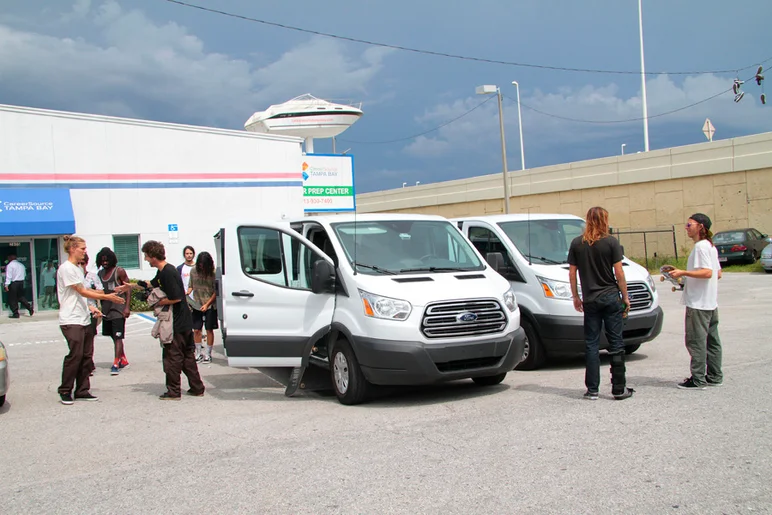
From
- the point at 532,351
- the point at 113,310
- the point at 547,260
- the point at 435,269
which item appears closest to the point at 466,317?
the point at 435,269

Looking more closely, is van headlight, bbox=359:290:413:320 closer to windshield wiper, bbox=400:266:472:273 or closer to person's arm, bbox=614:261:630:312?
windshield wiper, bbox=400:266:472:273

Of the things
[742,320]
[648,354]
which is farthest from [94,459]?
[742,320]

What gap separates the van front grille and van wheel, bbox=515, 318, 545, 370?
1.74m

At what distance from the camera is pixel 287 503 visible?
Result: 4.56 metres

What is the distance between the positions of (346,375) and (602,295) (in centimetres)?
280

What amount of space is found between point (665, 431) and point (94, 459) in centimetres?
475

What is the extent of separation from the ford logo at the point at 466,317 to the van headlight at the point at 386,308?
532 millimetres

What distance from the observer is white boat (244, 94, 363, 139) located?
144ft

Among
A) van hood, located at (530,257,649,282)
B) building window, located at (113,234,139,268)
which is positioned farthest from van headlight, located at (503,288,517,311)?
building window, located at (113,234,139,268)

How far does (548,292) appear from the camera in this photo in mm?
9039

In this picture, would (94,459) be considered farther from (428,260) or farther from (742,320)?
(742,320)

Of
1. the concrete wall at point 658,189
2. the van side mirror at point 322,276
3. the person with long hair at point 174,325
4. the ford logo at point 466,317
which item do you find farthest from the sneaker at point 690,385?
the concrete wall at point 658,189

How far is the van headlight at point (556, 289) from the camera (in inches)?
354

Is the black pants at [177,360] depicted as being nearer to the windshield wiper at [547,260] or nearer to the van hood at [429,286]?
the van hood at [429,286]
